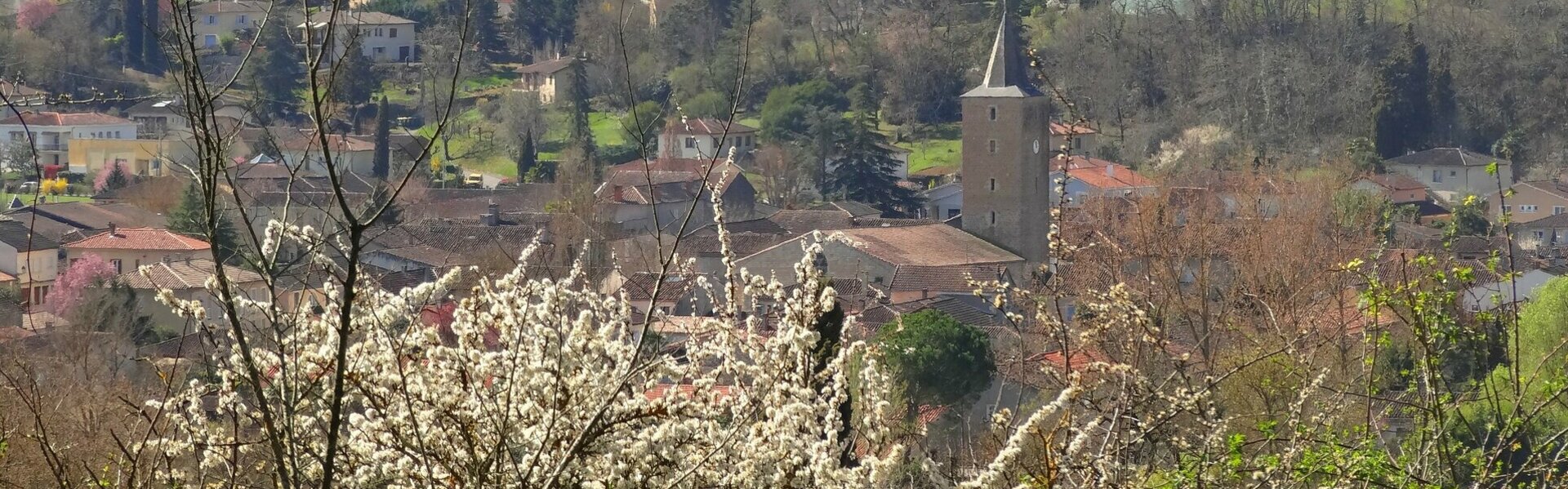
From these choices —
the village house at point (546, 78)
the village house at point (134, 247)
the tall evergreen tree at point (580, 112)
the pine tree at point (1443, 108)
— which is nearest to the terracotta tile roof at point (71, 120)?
the village house at point (546, 78)

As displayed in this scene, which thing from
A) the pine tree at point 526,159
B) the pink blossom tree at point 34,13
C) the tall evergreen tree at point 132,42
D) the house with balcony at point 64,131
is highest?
the pink blossom tree at point 34,13

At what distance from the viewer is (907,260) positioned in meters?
29.0

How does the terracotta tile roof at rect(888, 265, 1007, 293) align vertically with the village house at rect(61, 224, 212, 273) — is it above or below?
below

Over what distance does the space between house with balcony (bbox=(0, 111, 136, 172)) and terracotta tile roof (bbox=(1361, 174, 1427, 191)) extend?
2631 cm

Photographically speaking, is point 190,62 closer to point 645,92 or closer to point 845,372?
point 845,372

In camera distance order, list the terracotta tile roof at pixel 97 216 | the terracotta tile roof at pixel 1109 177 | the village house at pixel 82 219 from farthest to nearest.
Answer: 1. the terracotta tile roof at pixel 1109 177
2. the terracotta tile roof at pixel 97 216
3. the village house at pixel 82 219

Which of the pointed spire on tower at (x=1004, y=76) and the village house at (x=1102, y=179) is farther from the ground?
the pointed spire on tower at (x=1004, y=76)

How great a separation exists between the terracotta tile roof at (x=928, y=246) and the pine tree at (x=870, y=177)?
7.68 m

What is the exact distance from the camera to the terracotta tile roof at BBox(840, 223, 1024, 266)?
95.3ft

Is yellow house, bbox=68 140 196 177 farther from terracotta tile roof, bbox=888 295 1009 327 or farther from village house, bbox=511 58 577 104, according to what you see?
terracotta tile roof, bbox=888 295 1009 327

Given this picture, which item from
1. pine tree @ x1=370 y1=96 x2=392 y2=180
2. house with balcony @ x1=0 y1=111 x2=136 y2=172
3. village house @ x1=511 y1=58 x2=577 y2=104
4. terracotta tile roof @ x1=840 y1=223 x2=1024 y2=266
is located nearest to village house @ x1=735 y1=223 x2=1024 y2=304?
terracotta tile roof @ x1=840 y1=223 x2=1024 y2=266

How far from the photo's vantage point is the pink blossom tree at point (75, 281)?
81.6 feet

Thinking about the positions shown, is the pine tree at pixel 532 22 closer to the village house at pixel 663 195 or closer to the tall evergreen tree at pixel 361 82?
the tall evergreen tree at pixel 361 82

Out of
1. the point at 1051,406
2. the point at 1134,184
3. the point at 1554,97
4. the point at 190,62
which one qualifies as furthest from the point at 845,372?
the point at 1554,97
